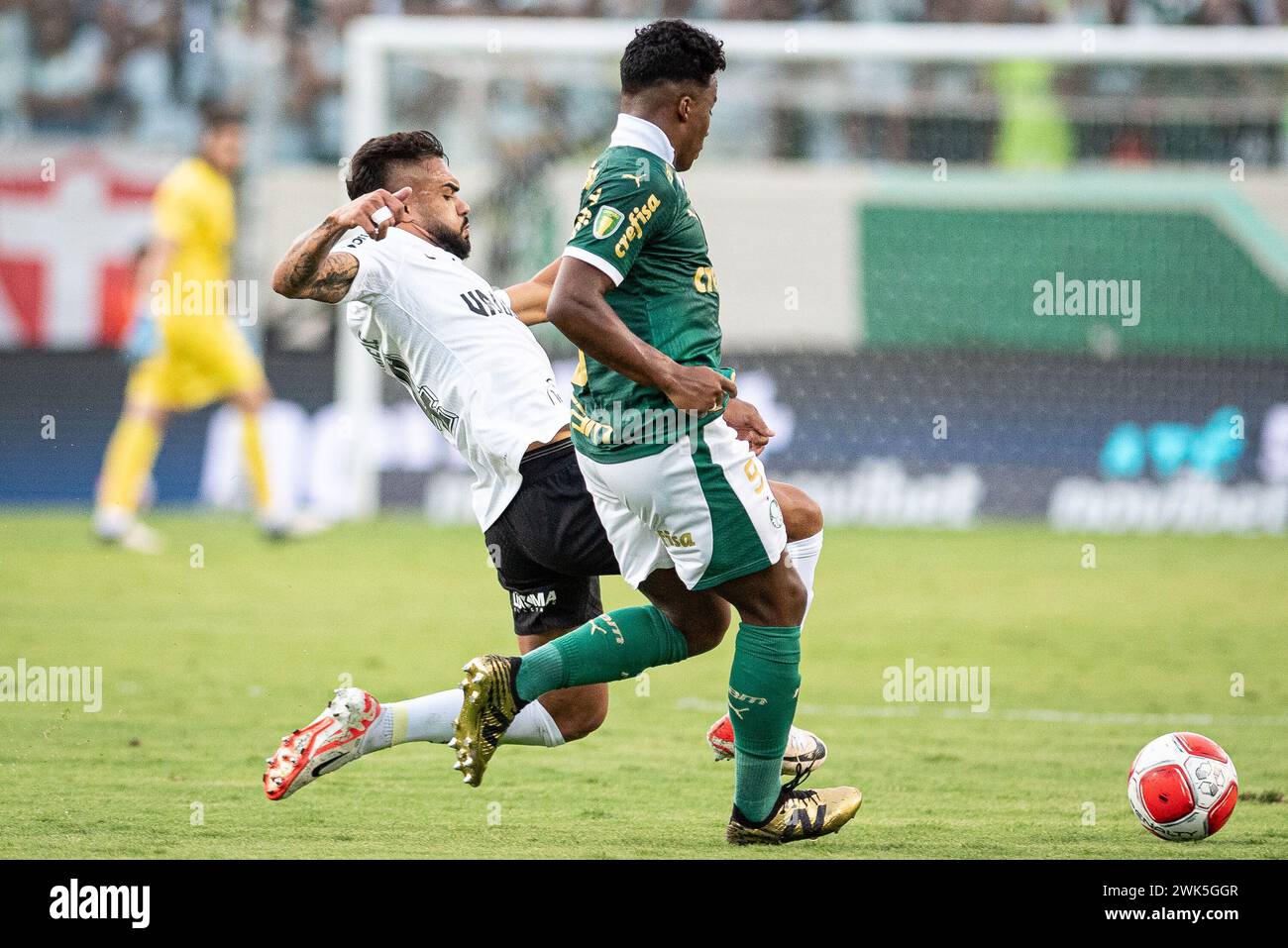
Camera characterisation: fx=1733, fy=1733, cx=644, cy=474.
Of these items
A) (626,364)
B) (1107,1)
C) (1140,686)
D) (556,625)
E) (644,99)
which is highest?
(1107,1)

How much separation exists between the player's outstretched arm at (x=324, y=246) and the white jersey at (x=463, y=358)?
0.27m

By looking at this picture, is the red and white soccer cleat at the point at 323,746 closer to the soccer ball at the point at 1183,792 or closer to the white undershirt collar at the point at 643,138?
the white undershirt collar at the point at 643,138

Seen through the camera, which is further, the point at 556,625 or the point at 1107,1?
the point at 1107,1

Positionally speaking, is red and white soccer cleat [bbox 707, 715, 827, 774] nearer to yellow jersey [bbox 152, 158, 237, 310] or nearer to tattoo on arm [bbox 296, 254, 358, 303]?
tattoo on arm [bbox 296, 254, 358, 303]

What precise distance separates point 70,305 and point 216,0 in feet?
11.6

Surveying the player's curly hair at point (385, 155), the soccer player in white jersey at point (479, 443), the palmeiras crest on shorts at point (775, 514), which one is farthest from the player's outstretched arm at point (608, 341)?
the player's curly hair at point (385, 155)

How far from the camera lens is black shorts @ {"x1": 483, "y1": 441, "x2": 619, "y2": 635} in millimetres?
5289

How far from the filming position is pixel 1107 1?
1767cm

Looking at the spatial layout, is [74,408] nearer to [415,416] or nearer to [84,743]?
[415,416]

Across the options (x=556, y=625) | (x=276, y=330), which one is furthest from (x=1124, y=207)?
(x=556, y=625)

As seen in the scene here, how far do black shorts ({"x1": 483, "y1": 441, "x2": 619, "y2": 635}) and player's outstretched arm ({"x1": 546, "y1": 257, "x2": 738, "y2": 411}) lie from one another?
72 cm

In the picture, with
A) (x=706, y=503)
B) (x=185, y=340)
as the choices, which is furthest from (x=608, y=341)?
(x=185, y=340)

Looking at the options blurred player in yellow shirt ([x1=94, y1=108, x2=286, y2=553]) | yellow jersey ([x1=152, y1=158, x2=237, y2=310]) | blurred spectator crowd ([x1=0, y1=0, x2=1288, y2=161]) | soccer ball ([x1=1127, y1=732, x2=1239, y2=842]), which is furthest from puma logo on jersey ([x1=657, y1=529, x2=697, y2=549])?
blurred spectator crowd ([x1=0, y1=0, x2=1288, y2=161])
